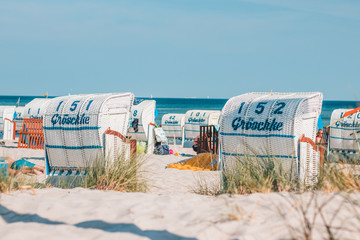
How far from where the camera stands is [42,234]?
12.4 ft

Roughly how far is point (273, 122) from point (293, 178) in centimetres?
179

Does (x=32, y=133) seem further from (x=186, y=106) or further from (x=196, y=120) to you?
(x=186, y=106)

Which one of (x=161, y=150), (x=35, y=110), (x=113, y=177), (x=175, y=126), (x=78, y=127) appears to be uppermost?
(x=78, y=127)

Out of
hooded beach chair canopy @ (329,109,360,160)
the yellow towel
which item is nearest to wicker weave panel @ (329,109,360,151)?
hooded beach chair canopy @ (329,109,360,160)

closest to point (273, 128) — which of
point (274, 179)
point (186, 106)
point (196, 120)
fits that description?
point (274, 179)

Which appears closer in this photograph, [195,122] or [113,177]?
[113,177]

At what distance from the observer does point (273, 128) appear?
25.4ft

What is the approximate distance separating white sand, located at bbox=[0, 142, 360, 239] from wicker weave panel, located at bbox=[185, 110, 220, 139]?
61.2ft

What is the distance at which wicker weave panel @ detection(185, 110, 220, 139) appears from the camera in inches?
949

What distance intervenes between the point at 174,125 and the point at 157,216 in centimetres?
2115

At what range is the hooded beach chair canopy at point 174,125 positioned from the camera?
25.2 meters

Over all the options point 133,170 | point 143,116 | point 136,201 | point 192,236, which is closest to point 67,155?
point 133,170

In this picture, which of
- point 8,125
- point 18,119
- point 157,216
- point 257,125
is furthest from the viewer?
point 8,125

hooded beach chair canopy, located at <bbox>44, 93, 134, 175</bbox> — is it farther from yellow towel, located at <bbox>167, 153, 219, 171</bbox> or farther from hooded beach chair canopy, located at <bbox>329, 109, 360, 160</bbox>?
hooded beach chair canopy, located at <bbox>329, 109, 360, 160</bbox>
